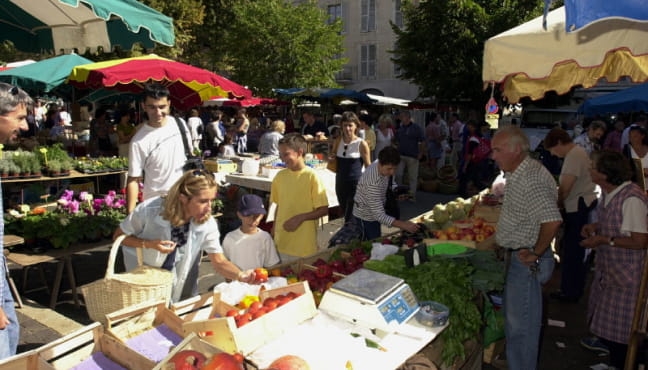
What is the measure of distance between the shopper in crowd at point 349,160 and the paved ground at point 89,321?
7.51 ft

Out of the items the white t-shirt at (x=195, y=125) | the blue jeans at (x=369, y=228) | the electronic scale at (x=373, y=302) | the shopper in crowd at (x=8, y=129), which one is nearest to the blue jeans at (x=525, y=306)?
the electronic scale at (x=373, y=302)

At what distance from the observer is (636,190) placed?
3684 millimetres

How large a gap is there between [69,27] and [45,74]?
205 inches

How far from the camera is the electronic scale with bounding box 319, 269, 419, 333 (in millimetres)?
2625

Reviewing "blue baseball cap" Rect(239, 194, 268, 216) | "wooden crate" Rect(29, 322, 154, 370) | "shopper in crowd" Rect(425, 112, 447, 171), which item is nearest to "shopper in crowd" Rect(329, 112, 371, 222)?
"blue baseball cap" Rect(239, 194, 268, 216)

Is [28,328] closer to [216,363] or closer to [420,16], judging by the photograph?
[216,363]

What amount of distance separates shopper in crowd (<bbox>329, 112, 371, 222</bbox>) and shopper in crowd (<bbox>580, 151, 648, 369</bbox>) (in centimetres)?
364

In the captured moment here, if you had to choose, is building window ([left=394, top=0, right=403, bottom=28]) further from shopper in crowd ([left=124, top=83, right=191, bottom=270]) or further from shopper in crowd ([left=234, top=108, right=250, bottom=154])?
shopper in crowd ([left=124, top=83, right=191, bottom=270])

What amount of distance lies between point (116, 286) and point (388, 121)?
9.73 meters

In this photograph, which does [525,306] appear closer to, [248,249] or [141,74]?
[248,249]

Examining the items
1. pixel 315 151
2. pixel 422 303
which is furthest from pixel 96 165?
pixel 422 303

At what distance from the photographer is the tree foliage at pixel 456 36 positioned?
2123 cm

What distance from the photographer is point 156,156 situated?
4391mm

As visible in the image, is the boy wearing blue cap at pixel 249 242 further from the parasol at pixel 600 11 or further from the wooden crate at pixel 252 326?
the parasol at pixel 600 11
